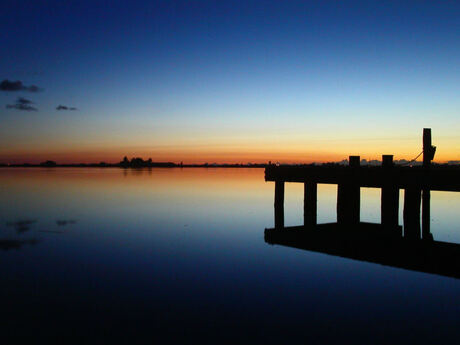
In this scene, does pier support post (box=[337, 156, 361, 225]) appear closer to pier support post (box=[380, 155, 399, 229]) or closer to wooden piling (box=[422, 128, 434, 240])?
pier support post (box=[380, 155, 399, 229])

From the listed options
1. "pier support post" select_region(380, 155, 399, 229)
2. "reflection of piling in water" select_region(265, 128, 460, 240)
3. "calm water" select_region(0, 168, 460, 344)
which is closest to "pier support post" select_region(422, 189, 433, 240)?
"reflection of piling in water" select_region(265, 128, 460, 240)

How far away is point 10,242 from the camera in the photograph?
20.5 m

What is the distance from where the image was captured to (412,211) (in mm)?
15852

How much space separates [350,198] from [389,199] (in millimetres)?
1811

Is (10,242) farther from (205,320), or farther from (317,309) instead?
(317,309)

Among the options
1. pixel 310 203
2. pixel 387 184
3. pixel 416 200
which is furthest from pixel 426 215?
pixel 310 203

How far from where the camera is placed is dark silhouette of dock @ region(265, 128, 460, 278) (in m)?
12.6

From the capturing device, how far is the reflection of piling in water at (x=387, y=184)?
14461mm

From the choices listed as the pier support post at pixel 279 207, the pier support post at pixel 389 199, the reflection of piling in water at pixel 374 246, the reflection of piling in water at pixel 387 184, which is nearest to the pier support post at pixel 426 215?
the reflection of piling in water at pixel 387 184

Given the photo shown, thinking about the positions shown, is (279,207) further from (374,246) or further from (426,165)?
(426,165)

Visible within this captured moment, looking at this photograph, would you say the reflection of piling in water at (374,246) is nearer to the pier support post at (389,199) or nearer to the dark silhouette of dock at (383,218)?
the dark silhouette of dock at (383,218)

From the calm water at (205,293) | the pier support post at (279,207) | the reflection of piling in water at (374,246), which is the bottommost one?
the calm water at (205,293)

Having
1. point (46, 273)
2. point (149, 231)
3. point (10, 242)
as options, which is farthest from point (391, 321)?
point (10, 242)

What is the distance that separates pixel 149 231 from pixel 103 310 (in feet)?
45.2
